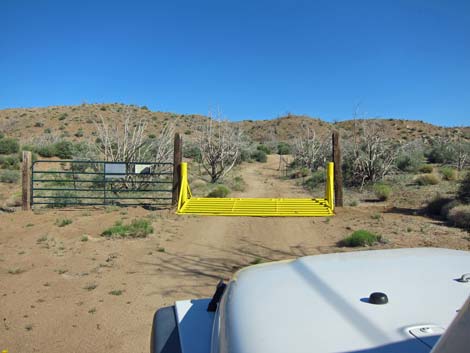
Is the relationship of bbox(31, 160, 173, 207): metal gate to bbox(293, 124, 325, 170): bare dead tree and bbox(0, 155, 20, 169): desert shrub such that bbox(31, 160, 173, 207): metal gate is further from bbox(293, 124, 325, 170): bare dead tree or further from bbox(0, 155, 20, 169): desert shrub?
bbox(293, 124, 325, 170): bare dead tree

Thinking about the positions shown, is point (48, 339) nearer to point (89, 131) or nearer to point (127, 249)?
point (127, 249)

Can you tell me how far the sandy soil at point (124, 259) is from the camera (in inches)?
209

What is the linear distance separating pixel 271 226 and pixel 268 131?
3003 inches

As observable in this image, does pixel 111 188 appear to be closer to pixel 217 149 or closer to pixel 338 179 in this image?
pixel 217 149

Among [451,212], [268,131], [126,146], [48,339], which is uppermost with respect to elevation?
[268,131]

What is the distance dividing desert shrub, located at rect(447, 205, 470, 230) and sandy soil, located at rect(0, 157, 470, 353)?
52 cm

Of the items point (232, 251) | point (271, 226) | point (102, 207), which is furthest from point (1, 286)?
point (102, 207)

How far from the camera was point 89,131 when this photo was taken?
5719 centimetres

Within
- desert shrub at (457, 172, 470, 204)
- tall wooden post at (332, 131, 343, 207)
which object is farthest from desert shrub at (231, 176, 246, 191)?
desert shrub at (457, 172, 470, 204)

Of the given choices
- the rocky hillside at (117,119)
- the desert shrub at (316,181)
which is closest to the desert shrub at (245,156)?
the rocky hillside at (117,119)

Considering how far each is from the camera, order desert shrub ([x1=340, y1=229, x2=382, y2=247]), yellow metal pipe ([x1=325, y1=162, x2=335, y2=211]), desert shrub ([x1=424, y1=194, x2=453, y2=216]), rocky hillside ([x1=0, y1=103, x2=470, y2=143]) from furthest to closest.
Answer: rocky hillside ([x1=0, y1=103, x2=470, y2=143])
yellow metal pipe ([x1=325, y1=162, x2=335, y2=211])
desert shrub ([x1=424, y1=194, x2=453, y2=216])
desert shrub ([x1=340, y1=229, x2=382, y2=247])

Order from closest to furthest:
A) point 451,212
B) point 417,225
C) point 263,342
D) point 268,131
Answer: point 263,342 < point 417,225 < point 451,212 < point 268,131

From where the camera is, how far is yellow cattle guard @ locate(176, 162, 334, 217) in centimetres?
1329

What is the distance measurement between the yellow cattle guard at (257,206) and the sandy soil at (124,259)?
580 mm
